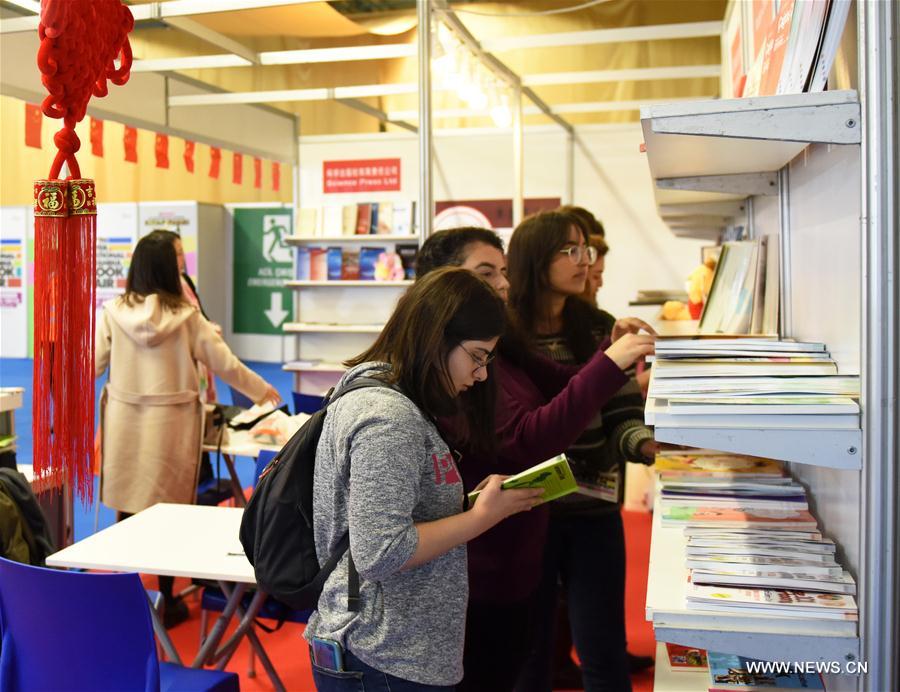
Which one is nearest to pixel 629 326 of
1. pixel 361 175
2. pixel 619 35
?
pixel 619 35

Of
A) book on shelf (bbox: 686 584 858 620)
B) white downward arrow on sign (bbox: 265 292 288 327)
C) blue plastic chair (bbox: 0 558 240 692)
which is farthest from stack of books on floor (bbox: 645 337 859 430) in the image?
white downward arrow on sign (bbox: 265 292 288 327)

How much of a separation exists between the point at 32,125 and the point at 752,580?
4.00 m

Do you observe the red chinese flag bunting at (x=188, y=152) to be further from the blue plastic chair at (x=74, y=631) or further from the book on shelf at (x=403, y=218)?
the blue plastic chair at (x=74, y=631)

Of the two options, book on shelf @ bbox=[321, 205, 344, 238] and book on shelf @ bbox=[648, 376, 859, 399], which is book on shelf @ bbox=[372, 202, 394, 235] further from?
book on shelf @ bbox=[648, 376, 859, 399]

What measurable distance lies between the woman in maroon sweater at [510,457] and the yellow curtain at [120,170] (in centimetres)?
124

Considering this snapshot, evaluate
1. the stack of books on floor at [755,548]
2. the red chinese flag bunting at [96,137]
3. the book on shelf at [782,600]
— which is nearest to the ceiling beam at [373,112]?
the red chinese flag bunting at [96,137]

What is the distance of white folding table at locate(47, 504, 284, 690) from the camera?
238cm

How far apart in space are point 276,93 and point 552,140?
3.15 meters

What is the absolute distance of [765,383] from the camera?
136 cm

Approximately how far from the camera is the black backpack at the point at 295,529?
5.22 ft

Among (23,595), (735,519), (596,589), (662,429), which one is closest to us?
(662,429)

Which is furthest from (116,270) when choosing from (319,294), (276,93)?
(276,93)

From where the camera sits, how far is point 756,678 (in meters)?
1.59

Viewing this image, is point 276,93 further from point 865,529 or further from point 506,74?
point 865,529
